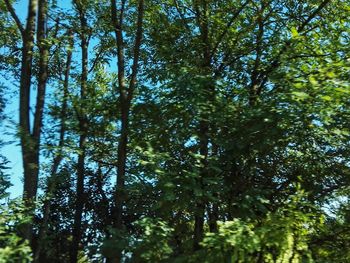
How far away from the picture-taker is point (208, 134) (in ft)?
27.1

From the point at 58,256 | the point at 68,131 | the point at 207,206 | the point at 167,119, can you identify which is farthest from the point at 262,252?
the point at 58,256

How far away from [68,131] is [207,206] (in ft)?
9.20

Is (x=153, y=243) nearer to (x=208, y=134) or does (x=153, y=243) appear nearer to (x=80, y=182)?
(x=208, y=134)

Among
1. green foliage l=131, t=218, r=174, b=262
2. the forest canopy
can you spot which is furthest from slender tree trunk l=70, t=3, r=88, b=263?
green foliage l=131, t=218, r=174, b=262

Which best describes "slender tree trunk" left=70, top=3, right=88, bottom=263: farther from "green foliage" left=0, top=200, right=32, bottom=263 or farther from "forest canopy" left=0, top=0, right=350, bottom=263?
"green foliage" left=0, top=200, right=32, bottom=263

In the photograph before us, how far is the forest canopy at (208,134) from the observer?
7.01 metres

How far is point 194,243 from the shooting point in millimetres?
7738

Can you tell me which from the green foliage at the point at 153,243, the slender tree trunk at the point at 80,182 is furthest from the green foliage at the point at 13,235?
the slender tree trunk at the point at 80,182

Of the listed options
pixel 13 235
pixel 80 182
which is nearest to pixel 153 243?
pixel 13 235

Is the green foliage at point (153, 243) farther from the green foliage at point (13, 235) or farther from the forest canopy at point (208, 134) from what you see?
the green foliage at point (13, 235)

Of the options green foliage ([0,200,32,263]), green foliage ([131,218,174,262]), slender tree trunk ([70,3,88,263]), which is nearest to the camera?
green foliage ([0,200,32,263])

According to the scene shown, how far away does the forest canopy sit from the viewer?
7.01 meters

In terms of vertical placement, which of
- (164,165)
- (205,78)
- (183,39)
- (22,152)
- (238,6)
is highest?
(238,6)

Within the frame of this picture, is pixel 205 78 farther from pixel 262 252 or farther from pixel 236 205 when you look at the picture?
pixel 262 252
